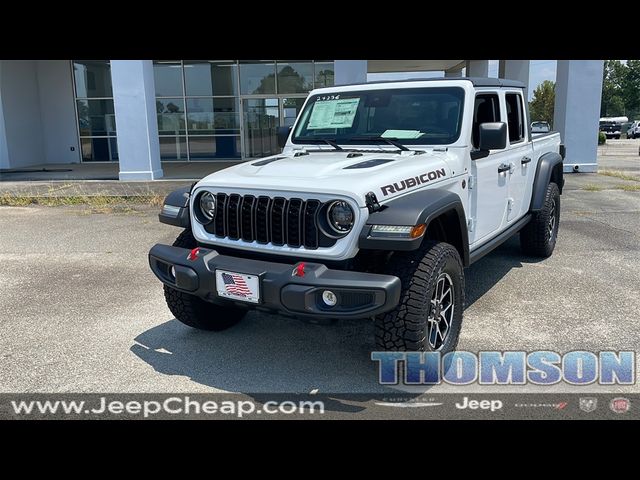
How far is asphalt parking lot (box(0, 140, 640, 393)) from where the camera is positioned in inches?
146

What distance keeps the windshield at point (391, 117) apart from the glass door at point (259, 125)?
48.8 ft

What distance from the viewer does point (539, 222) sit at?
6098 mm

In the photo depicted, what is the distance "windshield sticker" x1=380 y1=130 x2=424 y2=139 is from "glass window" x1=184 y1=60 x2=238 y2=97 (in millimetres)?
16052

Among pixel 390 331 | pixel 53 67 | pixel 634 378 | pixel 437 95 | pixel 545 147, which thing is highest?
pixel 53 67

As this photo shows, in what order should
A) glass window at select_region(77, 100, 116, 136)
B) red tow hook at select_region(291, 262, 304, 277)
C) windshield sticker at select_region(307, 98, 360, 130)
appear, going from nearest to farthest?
red tow hook at select_region(291, 262, 304, 277), windshield sticker at select_region(307, 98, 360, 130), glass window at select_region(77, 100, 116, 136)

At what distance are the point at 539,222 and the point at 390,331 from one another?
11.3 feet

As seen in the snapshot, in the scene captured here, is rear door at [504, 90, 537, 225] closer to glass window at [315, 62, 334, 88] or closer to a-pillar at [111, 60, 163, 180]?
a-pillar at [111, 60, 163, 180]

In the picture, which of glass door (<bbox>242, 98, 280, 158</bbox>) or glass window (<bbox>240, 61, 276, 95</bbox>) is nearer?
glass window (<bbox>240, 61, 276, 95</bbox>)

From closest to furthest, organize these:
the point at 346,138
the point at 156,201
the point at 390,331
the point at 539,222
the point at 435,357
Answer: the point at 390,331 → the point at 435,357 → the point at 346,138 → the point at 539,222 → the point at 156,201

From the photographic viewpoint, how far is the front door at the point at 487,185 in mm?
4477

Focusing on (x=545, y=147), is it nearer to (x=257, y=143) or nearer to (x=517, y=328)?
(x=517, y=328)

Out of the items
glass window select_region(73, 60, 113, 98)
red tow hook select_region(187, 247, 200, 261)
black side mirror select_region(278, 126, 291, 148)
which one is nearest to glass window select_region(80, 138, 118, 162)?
glass window select_region(73, 60, 113, 98)

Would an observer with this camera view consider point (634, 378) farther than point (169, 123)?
No

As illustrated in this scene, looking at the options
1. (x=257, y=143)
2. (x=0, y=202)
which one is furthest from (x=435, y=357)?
(x=257, y=143)
